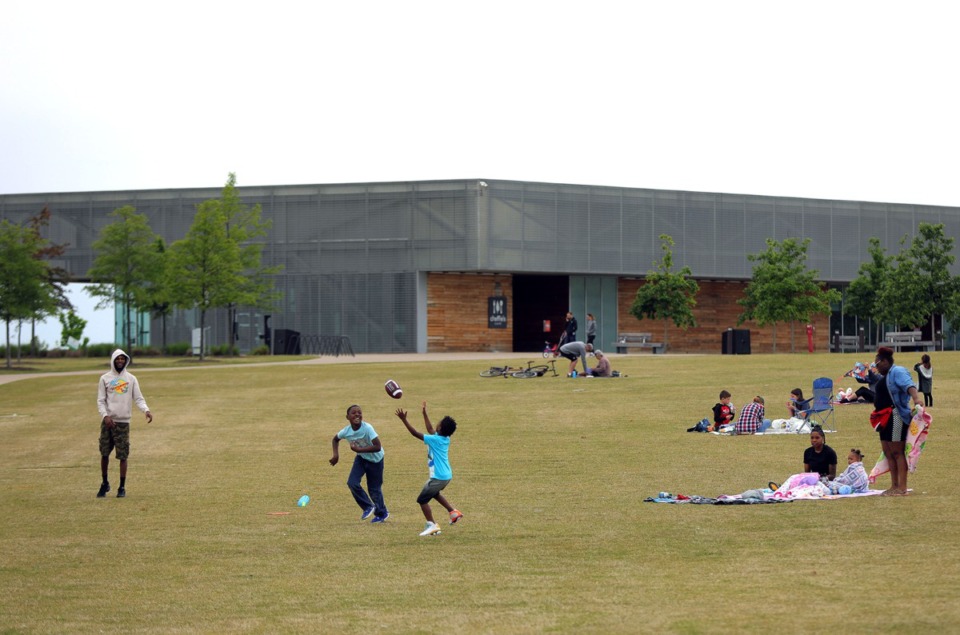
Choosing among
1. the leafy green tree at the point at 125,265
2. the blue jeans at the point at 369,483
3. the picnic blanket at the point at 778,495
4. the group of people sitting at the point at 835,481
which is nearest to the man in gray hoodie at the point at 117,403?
the blue jeans at the point at 369,483

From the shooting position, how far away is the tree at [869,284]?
69.3 m

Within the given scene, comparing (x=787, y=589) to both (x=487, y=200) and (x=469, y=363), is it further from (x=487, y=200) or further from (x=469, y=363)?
(x=487, y=200)

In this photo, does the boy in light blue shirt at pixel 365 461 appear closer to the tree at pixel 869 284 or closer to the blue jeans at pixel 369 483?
the blue jeans at pixel 369 483

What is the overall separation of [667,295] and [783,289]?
5966 mm

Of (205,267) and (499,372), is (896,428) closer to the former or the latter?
(499,372)

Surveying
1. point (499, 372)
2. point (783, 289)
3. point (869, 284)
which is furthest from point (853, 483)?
point (869, 284)

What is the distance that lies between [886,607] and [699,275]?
199 feet

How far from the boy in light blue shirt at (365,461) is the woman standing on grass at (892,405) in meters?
6.31

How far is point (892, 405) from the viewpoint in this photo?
16.1 m

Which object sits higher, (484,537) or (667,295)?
(667,295)

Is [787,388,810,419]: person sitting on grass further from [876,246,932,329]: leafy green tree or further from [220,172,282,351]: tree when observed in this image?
[876,246,932,329]: leafy green tree

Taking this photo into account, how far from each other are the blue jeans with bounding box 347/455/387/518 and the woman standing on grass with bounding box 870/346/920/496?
6300mm

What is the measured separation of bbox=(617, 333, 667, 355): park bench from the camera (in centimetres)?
6264

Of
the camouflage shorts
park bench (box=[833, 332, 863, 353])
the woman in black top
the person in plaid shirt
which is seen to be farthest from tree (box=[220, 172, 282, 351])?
the woman in black top
